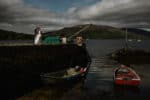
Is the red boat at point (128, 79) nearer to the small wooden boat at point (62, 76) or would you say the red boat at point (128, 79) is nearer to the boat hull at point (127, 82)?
the boat hull at point (127, 82)

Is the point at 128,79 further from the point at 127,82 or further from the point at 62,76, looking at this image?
the point at 62,76

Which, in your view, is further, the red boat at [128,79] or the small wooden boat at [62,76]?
the small wooden boat at [62,76]

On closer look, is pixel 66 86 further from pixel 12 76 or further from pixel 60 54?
pixel 60 54

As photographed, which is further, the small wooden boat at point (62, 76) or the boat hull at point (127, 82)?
the small wooden boat at point (62, 76)

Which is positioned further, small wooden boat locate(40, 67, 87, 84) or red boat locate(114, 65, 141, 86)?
small wooden boat locate(40, 67, 87, 84)

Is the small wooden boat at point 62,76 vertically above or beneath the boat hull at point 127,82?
above

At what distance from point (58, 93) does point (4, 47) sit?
977cm

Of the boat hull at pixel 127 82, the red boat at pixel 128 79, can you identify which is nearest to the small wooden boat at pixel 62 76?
the red boat at pixel 128 79

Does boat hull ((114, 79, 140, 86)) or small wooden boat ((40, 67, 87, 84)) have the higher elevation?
small wooden boat ((40, 67, 87, 84))

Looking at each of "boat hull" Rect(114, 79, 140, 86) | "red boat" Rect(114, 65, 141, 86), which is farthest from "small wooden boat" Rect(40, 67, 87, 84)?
"boat hull" Rect(114, 79, 140, 86)

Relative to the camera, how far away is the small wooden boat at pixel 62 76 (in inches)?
1576

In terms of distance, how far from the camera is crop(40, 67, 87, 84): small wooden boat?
4003 cm

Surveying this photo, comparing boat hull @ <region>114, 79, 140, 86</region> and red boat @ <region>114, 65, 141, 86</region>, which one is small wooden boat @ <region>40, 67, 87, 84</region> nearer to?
red boat @ <region>114, 65, 141, 86</region>

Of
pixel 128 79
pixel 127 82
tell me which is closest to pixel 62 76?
pixel 127 82
